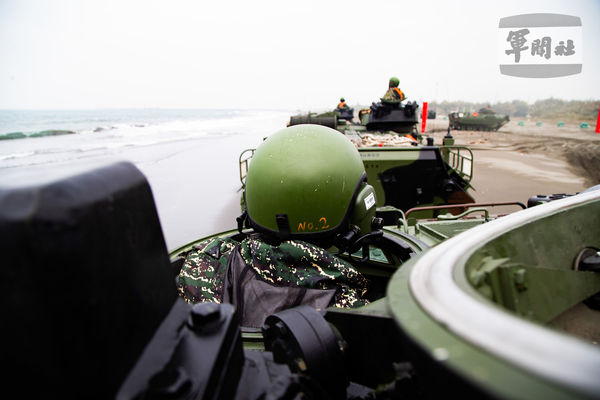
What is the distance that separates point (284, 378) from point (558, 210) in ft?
4.74

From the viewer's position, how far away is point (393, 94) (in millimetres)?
11695

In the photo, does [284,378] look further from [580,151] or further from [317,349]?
[580,151]

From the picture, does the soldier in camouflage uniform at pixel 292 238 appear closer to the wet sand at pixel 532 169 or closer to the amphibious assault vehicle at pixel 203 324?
the amphibious assault vehicle at pixel 203 324

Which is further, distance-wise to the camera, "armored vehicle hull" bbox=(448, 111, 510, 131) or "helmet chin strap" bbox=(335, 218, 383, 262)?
"armored vehicle hull" bbox=(448, 111, 510, 131)

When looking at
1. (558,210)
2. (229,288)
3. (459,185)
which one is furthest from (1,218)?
(459,185)

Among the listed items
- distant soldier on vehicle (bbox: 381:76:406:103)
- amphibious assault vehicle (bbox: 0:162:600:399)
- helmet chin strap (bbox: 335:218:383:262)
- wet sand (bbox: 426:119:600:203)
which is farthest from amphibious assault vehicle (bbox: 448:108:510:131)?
amphibious assault vehicle (bbox: 0:162:600:399)

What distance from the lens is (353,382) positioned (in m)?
1.60

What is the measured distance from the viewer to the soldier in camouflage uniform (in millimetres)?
2084

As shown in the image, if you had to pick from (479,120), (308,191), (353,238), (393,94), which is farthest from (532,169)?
(479,120)

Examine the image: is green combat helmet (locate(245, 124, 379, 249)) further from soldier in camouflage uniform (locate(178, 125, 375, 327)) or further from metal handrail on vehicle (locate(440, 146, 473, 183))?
metal handrail on vehicle (locate(440, 146, 473, 183))

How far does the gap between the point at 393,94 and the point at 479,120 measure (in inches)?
1125

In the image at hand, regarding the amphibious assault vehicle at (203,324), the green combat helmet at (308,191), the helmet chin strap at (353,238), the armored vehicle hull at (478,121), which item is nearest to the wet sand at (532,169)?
the armored vehicle hull at (478,121)

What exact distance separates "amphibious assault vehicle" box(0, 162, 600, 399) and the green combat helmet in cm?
85

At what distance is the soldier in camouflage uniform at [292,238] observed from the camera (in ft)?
6.84
